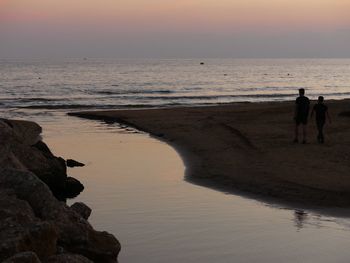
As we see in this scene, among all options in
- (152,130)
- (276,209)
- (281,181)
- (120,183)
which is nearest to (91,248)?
(276,209)

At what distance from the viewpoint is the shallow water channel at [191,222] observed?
31.1 ft

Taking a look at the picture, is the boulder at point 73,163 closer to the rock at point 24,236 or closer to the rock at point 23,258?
the rock at point 24,236

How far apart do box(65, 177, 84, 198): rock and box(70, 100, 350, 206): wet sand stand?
3.12 m

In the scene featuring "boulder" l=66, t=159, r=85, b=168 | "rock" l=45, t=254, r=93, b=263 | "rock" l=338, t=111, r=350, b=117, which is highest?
"rock" l=45, t=254, r=93, b=263

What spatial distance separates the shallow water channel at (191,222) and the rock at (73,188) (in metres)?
0.22

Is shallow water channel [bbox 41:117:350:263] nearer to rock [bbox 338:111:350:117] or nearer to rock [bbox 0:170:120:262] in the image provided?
rock [bbox 0:170:120:262]

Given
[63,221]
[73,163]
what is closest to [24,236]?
[63,221]

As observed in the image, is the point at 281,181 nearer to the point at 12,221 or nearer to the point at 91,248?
the point at 91,248

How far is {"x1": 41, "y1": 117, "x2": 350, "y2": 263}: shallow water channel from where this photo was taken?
9484 millimetres

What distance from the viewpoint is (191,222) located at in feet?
37.2

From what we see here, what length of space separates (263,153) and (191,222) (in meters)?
8.76

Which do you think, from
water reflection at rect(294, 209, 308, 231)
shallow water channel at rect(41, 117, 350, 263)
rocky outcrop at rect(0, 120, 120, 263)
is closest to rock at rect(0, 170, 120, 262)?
rocky outcrop at rect(0, 120, 120, 263)

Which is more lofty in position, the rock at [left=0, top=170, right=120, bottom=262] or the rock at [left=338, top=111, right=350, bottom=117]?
the rock at [left=0, top=170, right=120, bottom=262]

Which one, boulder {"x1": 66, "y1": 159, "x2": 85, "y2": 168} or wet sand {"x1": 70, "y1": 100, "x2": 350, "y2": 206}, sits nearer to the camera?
wet sand {"x1": 70, "y1": 100, "x2": 350, "y2": 206}
